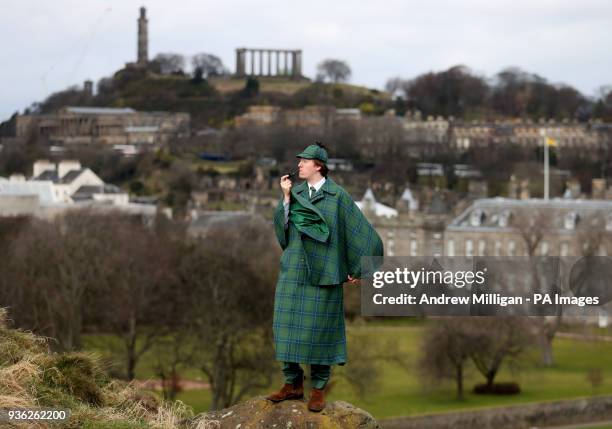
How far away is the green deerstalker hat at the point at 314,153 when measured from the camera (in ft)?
51.0

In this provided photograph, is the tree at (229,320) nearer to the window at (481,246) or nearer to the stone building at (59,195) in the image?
the window at (481,246)

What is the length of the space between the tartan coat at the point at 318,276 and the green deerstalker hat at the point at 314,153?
0.92 ft

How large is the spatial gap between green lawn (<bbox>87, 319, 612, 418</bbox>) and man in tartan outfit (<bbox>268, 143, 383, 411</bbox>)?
2911 centimetres

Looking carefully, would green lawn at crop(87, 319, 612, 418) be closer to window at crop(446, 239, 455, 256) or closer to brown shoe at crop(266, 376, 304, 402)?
window at crop(446, 239, 455, 256)

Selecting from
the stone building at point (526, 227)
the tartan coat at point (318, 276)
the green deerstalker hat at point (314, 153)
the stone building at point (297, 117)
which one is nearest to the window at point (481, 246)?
the stone building at point (526, 227)

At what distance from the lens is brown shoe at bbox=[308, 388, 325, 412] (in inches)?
608

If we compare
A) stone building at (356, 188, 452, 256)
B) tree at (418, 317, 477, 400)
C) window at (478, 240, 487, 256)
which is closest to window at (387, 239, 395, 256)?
stone building at (356, 188, 452, 256)

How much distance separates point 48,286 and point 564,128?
443 ft

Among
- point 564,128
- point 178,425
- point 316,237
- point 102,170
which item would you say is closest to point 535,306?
point 316,237

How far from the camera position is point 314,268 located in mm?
15328

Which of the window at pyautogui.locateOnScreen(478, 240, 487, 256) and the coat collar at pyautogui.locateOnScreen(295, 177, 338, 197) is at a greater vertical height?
the coat collar at pyautogui.locateOnScreen(295, 177, 338, 197)

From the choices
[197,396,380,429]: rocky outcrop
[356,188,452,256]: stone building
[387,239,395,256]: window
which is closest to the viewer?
[197,396,380,429]: rocky outcrop

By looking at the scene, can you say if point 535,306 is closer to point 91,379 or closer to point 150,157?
point 91,379

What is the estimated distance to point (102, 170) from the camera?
147875mm
